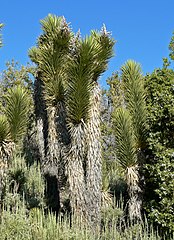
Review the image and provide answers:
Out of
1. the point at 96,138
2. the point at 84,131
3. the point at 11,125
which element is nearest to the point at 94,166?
the point at 96,138

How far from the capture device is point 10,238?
637cm

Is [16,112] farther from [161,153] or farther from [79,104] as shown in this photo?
[161,153]

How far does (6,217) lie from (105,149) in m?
9.82

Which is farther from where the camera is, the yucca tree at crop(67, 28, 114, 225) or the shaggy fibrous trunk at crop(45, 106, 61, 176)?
the shaggy fibrous trunk at crop(45, 106, 61, 176)

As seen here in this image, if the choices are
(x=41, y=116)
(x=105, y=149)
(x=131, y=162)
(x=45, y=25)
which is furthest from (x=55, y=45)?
(x=105, y=149)

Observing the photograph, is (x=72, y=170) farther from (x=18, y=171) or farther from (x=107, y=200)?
(x=18, y=171)

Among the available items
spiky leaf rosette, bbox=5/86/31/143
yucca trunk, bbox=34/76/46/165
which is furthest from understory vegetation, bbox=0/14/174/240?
yucca trunk, bbox=34/76/46/165

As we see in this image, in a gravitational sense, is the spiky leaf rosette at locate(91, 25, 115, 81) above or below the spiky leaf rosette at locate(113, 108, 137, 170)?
above

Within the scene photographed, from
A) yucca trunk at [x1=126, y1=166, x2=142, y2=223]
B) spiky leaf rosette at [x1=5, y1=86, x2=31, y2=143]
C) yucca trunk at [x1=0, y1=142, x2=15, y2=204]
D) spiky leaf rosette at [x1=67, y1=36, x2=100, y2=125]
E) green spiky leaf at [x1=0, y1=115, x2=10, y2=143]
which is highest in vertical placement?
spiky leaf rosette at [x1=67, y1=36, x2=100, y2=125]

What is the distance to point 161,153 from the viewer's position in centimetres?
875

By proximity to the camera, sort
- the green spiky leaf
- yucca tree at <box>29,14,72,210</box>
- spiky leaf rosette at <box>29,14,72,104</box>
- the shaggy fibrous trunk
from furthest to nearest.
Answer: the shaggy fibrous trunk < spiky leaf rosette at <box>29,14,72,104</box> < yucca tree at <box>29,14,72,210</box> < the green spiky leaf

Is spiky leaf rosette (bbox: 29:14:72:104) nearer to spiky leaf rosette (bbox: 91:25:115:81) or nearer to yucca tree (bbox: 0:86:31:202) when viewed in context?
spiky leaf rosette (bbox: 91:25:115:81)

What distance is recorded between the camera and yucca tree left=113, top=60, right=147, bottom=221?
9500 millimetres

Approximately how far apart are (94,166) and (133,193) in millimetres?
1301
